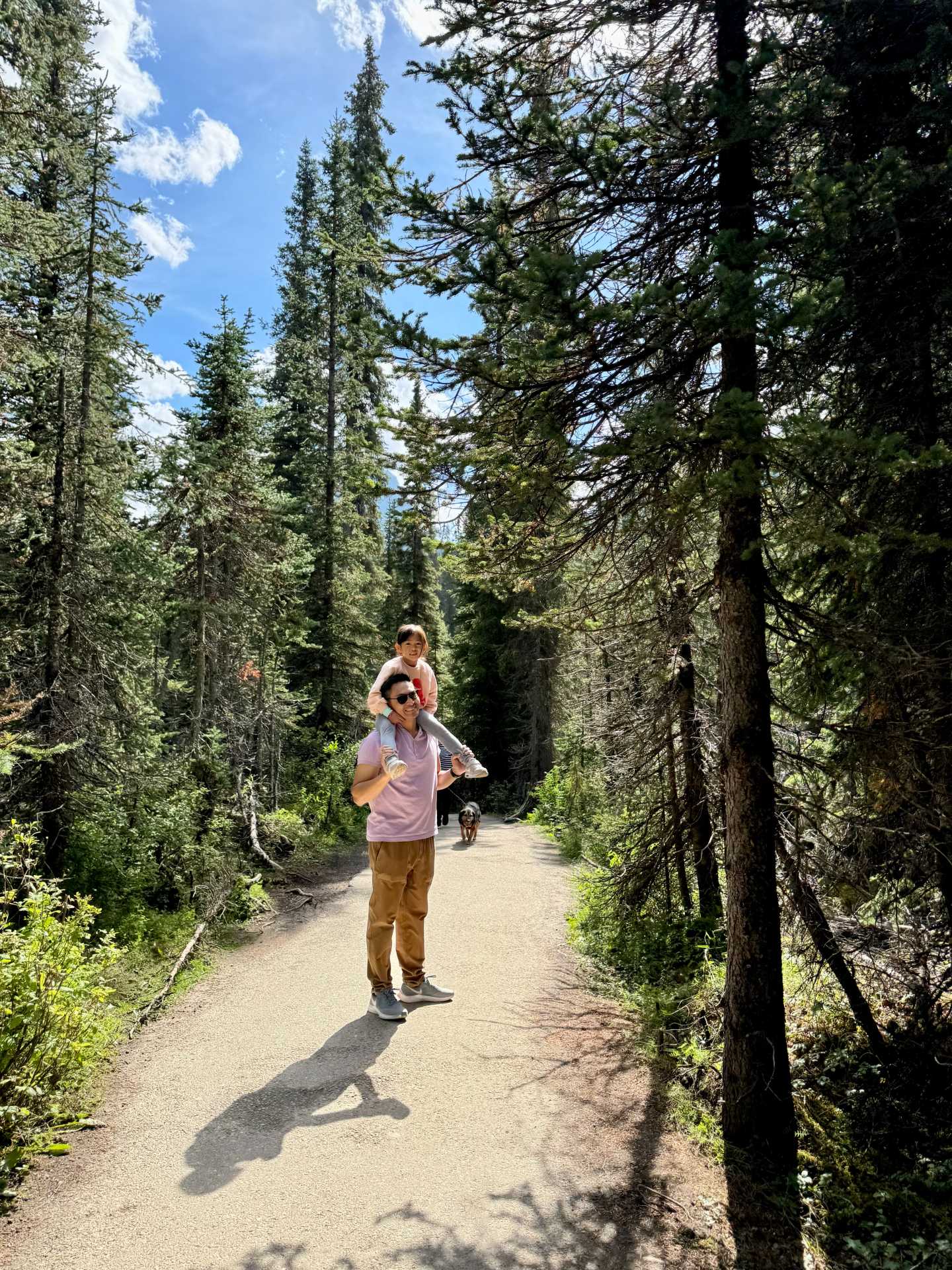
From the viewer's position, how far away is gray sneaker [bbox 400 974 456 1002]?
580cm

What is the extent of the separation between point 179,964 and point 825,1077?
564cm

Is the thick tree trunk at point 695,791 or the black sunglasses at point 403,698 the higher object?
the black sunglasses at point 403,698

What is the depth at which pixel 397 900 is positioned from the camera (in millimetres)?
5406

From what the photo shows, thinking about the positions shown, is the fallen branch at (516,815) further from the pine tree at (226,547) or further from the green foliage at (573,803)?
the pine tree at (226,547)

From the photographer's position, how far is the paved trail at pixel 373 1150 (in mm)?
3275

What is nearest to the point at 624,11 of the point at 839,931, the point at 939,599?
the point at 939,599

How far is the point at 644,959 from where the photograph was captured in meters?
7.46

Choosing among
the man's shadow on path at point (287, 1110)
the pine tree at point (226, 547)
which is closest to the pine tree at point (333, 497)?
the pine tree at point (226, 547)

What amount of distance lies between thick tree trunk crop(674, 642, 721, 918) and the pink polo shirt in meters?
3.02

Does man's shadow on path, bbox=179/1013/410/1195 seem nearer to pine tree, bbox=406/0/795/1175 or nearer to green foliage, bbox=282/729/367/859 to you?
pine tree, bbox=406/0/795/1175

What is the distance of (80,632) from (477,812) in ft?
32.3

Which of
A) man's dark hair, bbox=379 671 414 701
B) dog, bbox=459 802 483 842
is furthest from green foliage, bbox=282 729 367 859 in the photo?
man's dark hair, bbox=379 671 414 701

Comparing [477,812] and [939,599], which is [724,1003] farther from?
[477,812]

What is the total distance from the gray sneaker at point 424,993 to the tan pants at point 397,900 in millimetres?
271
